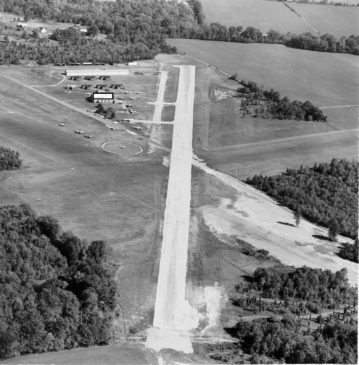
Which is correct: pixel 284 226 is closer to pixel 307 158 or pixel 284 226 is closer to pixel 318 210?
pixel 318 210

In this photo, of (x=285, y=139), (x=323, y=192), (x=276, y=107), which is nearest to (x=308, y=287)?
(x=323, y=192)

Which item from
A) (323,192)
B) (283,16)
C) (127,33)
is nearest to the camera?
(323,192)

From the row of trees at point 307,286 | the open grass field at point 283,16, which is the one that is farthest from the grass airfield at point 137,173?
the open grass field at point 283,16

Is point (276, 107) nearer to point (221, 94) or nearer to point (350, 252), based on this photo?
point (221, 94)

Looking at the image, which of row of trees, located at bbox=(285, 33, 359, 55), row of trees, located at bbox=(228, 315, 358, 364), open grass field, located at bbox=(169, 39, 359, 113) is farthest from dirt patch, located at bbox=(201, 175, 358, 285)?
row of trees, located at bbox=(285, 33, 359, 55)

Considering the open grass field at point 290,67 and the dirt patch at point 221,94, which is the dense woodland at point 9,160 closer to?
the dirt patch at point 221,94

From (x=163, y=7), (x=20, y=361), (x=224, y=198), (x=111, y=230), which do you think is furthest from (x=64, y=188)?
(x=163, y=7)
